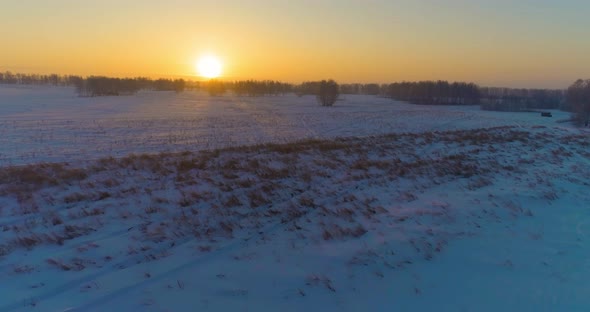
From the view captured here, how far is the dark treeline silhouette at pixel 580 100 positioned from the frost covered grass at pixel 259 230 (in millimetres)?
67248

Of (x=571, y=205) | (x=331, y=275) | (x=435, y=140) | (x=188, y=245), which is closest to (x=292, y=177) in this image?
(x=188, y=245)

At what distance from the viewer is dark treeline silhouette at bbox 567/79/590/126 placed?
65.6 metres

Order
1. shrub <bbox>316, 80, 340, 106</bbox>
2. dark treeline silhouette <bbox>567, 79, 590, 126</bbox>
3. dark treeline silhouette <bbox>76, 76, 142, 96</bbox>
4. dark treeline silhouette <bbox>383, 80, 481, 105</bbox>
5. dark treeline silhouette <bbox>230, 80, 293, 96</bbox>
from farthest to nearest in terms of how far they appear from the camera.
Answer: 1. dark treeline silhouette <bbox>230, 80, 293, 96</bbox>
2. dark treeline silhouette <bbox>383, 80, 481, 105</bbox>
3. dark treeline silhouette <bbox>76, 76, 142, 96</bbox>
4. shrub <bbox>316, 80, 340, 106</bbox>
5. dark treeline silhouette <bbox>567, 79, 590, 126</bbox>

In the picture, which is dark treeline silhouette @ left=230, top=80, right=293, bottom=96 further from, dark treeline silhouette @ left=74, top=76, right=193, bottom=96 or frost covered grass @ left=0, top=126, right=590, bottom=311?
frost covered grass @ left=0, top=126, right=590, bottom=311

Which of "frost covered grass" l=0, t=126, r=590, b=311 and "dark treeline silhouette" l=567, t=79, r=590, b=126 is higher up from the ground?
"dark treeline silhouette" l=567, t=79, r=590, b=126

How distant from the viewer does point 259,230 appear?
23.4 feet

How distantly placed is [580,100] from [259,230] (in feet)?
274

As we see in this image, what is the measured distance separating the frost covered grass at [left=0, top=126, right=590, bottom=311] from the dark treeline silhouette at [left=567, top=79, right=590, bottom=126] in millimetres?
67248

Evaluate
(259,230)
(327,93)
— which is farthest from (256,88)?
(259,230)

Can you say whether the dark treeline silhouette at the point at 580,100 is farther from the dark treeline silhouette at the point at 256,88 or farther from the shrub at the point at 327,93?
the dark treeline silhouette at the point at 256,88

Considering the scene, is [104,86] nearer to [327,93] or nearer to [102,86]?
[102,86]

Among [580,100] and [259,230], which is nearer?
[259,230]

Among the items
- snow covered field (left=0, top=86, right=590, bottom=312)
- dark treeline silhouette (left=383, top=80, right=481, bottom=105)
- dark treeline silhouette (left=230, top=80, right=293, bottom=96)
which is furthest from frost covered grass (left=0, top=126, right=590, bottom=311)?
dark treeline silhouette (left=230, top=80, right=293, bottom=96)

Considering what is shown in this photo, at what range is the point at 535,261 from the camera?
615 cm
